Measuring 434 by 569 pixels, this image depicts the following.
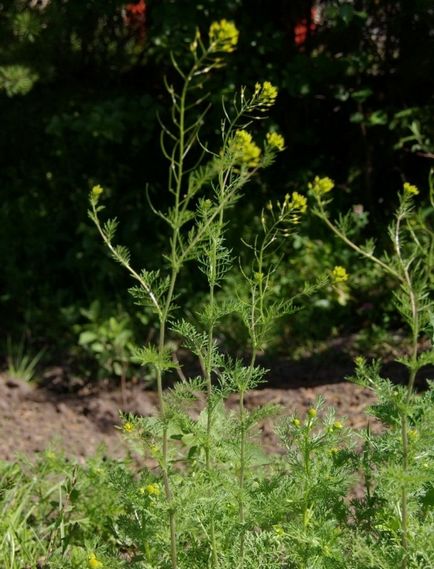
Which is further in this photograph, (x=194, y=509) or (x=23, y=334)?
(x=23, y=334)

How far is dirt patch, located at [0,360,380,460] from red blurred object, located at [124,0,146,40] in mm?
1995

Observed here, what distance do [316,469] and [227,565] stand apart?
0.32 m

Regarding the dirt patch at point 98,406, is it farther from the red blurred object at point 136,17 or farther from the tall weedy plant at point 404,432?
the red blurred object at point 136,17

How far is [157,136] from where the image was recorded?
5.54m

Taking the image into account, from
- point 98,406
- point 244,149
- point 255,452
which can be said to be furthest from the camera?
point 98,406

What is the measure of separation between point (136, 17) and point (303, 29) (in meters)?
0.93

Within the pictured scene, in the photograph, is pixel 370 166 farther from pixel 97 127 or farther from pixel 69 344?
pixel 69 344

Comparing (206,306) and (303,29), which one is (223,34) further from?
(303,29)

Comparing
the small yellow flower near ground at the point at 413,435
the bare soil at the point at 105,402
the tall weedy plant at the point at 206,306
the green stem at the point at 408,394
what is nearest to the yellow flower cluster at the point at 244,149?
the tall weedy plant at the point at 206,306

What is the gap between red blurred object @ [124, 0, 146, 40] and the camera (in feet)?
17.6

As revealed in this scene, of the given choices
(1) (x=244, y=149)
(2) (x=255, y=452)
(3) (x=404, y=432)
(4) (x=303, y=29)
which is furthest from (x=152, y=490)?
(4) (x=303, y=29)

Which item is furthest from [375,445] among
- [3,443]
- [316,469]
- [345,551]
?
[3,443]

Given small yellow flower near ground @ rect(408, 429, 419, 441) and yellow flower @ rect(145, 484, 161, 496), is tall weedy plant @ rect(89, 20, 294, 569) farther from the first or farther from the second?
small yellow flower near ground @ rect(408, 429, 419, 441)

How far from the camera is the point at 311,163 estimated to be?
556 centimetres
